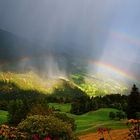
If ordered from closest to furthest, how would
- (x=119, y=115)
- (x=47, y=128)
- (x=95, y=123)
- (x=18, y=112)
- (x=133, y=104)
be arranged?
(x=47, y=128), (x=133, y=104), (x=95, y=123), (x=18, y=112), (x=119, y=115)

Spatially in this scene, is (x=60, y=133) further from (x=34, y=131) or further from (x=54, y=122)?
(x=34, y=131)

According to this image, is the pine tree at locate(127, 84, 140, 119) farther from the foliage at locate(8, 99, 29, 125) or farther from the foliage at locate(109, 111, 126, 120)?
the foliage at locate(8, 99, 29, 125)

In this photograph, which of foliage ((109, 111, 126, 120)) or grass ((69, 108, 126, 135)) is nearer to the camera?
grass ((69, 108, 126, 135))

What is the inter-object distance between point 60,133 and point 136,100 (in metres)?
47.4

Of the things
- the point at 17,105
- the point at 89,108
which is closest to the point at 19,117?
the point at 17,105

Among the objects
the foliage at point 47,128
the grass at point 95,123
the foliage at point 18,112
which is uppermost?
the foliage at point 18,112

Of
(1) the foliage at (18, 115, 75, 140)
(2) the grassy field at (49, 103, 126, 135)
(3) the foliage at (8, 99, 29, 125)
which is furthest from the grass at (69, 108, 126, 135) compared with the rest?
(1) the foliage at (18, 115, 75, 140)

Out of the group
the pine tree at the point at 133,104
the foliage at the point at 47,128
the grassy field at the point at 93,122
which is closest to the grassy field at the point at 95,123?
the grassy field at the point at 93,122

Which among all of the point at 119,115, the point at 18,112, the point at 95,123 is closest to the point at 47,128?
the point at 95,123

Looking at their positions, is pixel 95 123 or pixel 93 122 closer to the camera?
pixel 95 123

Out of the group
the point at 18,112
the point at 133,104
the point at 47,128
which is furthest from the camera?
the point at 18,112

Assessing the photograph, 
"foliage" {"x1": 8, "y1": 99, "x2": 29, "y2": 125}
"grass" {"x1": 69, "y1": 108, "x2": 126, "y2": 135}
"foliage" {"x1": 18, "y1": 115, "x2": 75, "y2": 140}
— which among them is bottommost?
"foliage" {"x1": 18, "y1": 115, "x2": 75, "y2": 140}

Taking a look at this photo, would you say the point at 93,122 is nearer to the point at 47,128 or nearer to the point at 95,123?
the point at 95,123

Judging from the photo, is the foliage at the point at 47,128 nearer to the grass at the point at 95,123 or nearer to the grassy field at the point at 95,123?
the grassy field at the point at 95,123
